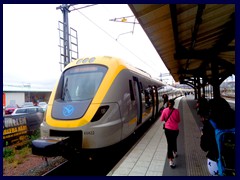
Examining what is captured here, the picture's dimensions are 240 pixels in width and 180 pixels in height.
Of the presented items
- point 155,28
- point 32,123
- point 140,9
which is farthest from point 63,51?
point 140,9

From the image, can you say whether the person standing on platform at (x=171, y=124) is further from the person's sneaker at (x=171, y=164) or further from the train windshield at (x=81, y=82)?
the train windshield at (x=81, y=82)

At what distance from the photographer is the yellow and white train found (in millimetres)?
4926

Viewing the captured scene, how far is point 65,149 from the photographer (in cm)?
480

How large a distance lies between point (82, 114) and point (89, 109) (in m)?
0.20

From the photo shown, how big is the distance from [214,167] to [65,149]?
10.1 feet

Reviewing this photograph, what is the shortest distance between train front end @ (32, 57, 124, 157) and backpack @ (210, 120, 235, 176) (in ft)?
8.24

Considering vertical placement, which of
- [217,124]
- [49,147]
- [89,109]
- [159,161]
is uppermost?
[89,109]

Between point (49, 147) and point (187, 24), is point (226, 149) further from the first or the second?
point (187, 24)

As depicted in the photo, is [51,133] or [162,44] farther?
[162,44]

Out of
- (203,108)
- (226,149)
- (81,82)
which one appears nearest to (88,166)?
(81,82)

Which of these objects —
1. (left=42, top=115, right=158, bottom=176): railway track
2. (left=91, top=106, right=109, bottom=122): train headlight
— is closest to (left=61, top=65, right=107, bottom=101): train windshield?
(left=91, top=106, right=109, bottom=122): train headlight

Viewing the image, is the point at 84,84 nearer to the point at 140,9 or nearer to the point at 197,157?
the point at 140,9

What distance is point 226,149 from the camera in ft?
11.2

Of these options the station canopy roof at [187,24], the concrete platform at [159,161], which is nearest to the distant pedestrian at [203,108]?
the concrete platform at [159,161]
